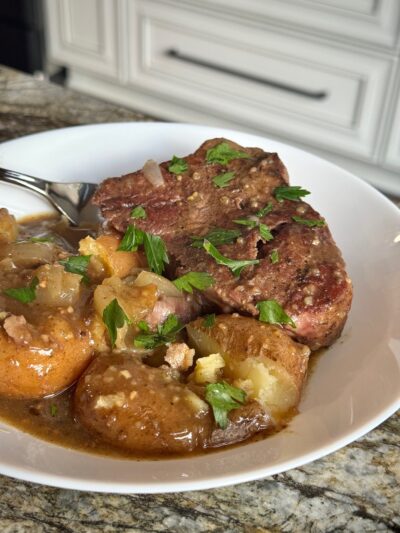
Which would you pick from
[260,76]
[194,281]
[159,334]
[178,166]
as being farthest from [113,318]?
[260,76]

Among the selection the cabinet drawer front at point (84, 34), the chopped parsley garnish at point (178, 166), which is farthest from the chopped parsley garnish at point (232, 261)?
the cabinet drawer front at point (84, 34)

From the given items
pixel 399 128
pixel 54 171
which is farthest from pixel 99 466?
pixel 399 128

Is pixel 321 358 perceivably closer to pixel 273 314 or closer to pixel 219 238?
pixel 273 314

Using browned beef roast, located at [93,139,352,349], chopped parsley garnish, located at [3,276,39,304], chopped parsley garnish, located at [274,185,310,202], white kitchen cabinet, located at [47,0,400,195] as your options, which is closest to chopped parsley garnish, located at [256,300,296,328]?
browned beef roast, located at [93,139,352,349]

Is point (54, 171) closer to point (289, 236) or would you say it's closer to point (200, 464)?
point (289, 236)

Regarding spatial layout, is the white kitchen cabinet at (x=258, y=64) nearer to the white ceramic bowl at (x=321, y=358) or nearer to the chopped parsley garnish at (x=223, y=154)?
the white ceramic bowl at (x=321, y=358)
